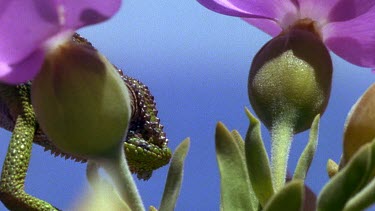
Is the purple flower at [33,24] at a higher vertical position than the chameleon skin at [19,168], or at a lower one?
higher

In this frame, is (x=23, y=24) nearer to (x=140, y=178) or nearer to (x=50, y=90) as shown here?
(x=50, y=90)

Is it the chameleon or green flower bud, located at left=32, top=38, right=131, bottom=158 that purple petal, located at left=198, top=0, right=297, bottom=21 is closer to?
green flower bud, located at left=32, top=38, right=131, bottom=158

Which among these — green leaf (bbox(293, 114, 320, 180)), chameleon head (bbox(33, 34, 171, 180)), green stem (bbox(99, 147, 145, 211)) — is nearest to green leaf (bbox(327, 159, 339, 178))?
green leaf (bbox(293, 114, 320, 180))

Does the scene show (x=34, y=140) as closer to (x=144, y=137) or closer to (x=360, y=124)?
(x=144, y=137)

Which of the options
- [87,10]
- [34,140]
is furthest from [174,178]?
[34,140]

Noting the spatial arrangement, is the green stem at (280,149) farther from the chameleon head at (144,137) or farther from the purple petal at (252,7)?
the chameleon head at (144,137)

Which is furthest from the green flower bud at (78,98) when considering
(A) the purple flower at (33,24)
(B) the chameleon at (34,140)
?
(B) the chameleon at (34,140)
